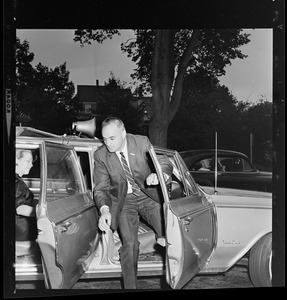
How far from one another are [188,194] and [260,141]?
2.49 ft

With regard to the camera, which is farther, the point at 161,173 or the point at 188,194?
the point at 188,194

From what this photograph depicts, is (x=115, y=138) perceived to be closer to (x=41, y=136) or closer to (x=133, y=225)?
(x=41, y=136)

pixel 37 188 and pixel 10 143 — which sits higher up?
pixel 10 143

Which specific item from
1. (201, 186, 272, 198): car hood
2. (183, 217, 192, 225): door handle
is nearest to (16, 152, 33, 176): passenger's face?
(183, 217, 192, 225): door handle

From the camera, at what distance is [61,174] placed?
4051 millimetres

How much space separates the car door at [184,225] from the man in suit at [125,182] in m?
0.14

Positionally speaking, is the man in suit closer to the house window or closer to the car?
the house window

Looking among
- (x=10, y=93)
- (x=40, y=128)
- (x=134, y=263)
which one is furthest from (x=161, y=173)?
(x=10, y=93)

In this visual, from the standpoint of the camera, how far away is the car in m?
4.25

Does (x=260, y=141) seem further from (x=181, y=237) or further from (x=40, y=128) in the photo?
(x=40, y=128)

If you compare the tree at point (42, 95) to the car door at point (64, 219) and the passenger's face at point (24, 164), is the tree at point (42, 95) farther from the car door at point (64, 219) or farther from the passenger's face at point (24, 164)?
the passenger's face at point (24, 164)

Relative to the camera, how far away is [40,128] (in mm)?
4008

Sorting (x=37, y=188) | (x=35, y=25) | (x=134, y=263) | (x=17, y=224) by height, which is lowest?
(x=134, y=263)

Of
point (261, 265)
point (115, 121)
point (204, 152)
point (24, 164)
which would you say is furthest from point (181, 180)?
point (24, 164)
